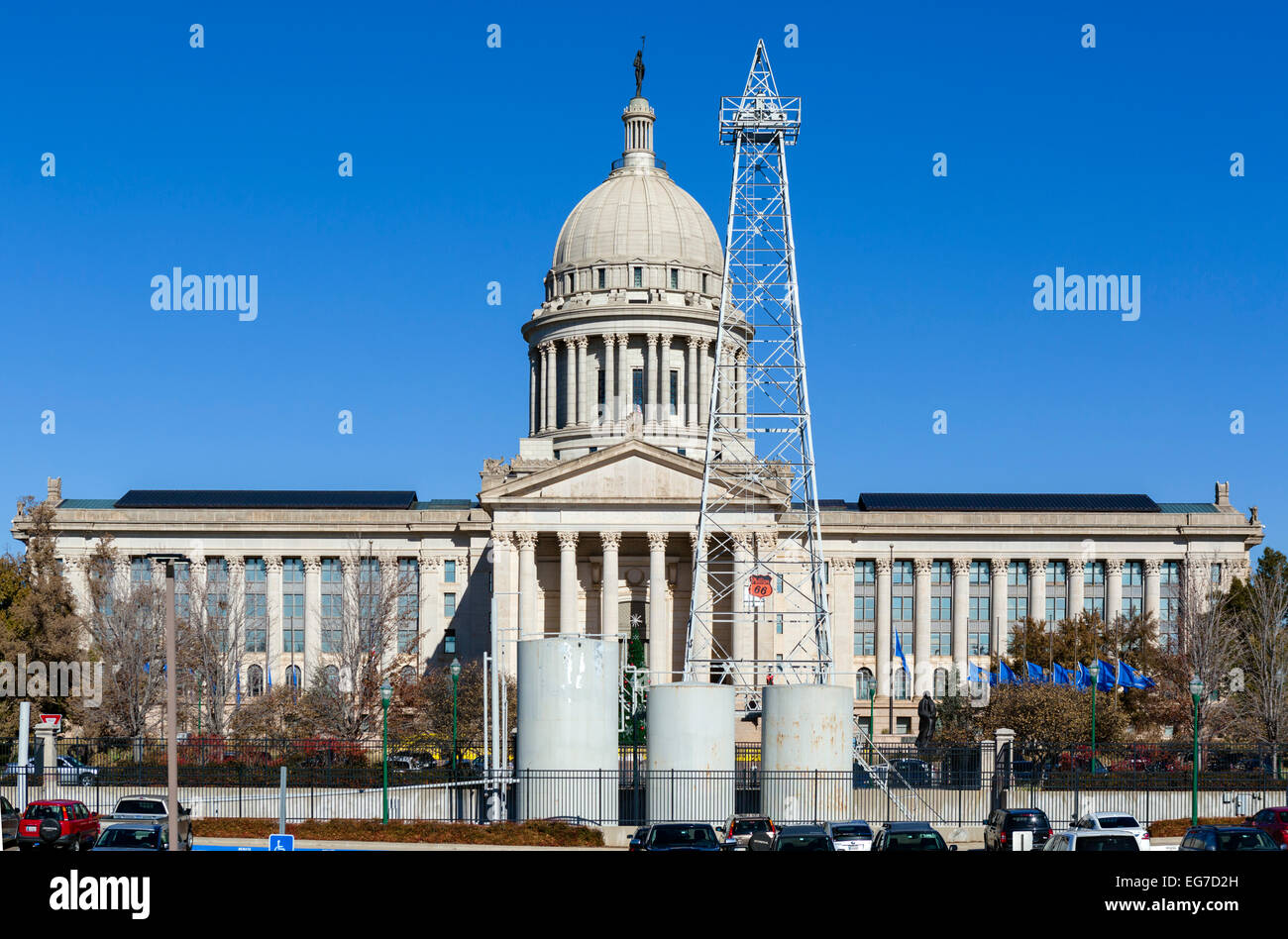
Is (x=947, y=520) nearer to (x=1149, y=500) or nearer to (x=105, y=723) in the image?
(x=1149, y=500)

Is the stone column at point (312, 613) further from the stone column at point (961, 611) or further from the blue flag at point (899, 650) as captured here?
the stone column at point (961, 611)

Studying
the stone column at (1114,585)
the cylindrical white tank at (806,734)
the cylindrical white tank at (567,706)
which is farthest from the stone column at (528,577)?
Answer: the cylindrical white tank at (806,734)

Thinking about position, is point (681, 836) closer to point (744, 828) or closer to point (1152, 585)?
point (744, 828)

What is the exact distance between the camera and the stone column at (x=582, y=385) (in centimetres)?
12094

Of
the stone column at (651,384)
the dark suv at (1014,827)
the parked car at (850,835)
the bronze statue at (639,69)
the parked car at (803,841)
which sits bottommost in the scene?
the dark suv at (1014,827)

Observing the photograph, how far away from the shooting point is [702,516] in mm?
59688

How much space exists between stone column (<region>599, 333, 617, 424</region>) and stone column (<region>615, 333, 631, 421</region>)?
0.36 meters

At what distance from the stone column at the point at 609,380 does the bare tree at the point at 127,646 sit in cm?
3745

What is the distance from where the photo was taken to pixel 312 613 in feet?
366

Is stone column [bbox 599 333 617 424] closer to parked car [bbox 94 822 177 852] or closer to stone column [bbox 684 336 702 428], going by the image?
stone column [bbox 684 336 702 428]

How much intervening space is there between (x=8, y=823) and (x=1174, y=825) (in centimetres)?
3308

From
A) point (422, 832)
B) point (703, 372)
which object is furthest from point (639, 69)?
point (422, 832)

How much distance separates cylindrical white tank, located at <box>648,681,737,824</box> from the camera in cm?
5012
